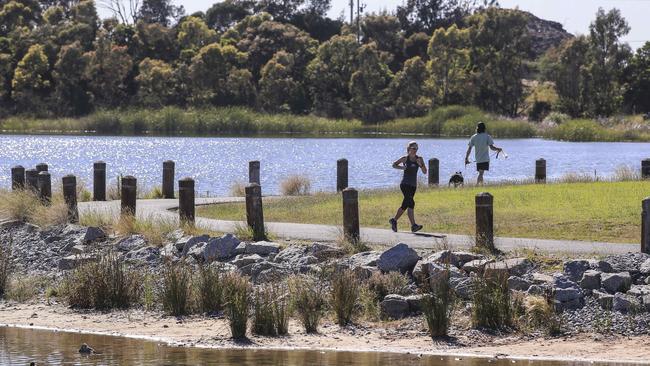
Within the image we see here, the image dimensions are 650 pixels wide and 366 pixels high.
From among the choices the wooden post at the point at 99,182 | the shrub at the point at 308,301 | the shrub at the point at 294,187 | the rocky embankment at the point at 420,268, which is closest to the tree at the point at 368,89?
the shrub at the point at 294,187

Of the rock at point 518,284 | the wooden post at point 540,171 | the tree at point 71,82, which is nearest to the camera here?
the rock at point 518,284

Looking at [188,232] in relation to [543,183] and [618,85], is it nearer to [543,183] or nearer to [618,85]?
[543,183]

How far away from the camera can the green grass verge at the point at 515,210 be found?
→ 831 inches

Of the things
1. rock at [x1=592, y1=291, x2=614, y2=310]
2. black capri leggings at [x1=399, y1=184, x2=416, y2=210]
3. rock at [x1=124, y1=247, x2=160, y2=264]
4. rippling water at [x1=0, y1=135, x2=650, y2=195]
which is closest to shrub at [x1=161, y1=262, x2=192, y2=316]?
rock at [x1=124, y1=247, x2=160, y2=264]

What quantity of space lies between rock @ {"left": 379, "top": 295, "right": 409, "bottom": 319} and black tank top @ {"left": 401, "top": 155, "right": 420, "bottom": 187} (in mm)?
5056

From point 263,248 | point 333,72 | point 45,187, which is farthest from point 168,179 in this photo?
point 333,72

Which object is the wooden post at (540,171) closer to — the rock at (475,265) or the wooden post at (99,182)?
the wooden post at (99,182)

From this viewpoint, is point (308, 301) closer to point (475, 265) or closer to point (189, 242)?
point (475, 265)

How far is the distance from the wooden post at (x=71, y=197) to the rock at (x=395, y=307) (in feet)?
31.1

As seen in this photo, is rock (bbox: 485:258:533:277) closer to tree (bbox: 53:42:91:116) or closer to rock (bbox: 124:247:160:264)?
rock (bbox: 124:247:160:264)

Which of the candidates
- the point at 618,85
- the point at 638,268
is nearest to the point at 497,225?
the point at 638,268

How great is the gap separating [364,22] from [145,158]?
5575cm

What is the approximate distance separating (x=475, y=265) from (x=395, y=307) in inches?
52.3

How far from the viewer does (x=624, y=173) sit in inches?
1361
